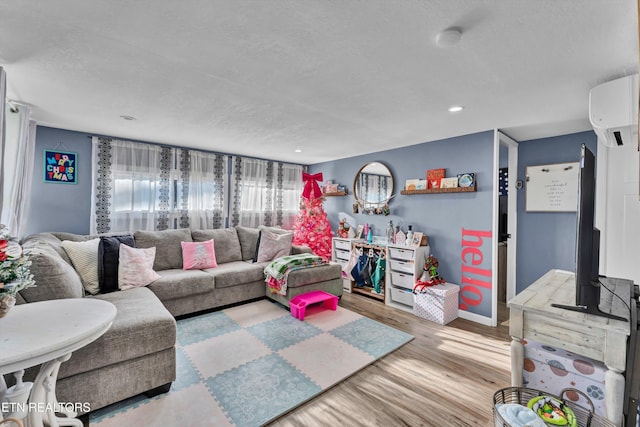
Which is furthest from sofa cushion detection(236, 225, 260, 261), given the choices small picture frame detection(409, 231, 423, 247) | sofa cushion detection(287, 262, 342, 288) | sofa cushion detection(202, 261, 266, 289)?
small picture frame detection(409, 231, 423, 247)

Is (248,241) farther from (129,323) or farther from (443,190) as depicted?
(443,190)

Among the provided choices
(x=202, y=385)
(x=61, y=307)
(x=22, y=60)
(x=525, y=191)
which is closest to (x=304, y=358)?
(x=202, y=385)

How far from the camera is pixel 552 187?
3.31 m

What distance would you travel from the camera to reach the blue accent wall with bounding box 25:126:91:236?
10.5 feet

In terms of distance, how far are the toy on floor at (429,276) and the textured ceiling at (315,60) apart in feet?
5.59

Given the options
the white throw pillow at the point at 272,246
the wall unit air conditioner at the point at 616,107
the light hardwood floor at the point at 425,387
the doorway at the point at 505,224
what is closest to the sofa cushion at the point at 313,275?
the white throw pillow at the point at 272,246

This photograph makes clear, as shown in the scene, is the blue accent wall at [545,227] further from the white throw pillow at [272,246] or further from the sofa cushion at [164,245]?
the sofa cushion at [164,245]

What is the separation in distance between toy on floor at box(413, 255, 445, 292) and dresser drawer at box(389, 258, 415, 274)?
0.16 m

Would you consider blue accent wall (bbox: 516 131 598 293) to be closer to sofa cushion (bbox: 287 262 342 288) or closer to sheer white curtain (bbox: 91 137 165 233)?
sofa cushion (bbox: 287 262 342 288)

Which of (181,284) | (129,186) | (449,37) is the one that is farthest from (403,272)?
(129,186)

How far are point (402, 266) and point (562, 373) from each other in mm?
2255

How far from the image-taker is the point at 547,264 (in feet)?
11.0

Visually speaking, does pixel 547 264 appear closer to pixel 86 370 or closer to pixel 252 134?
pixel 252 134

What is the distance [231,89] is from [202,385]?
2.27 meters
